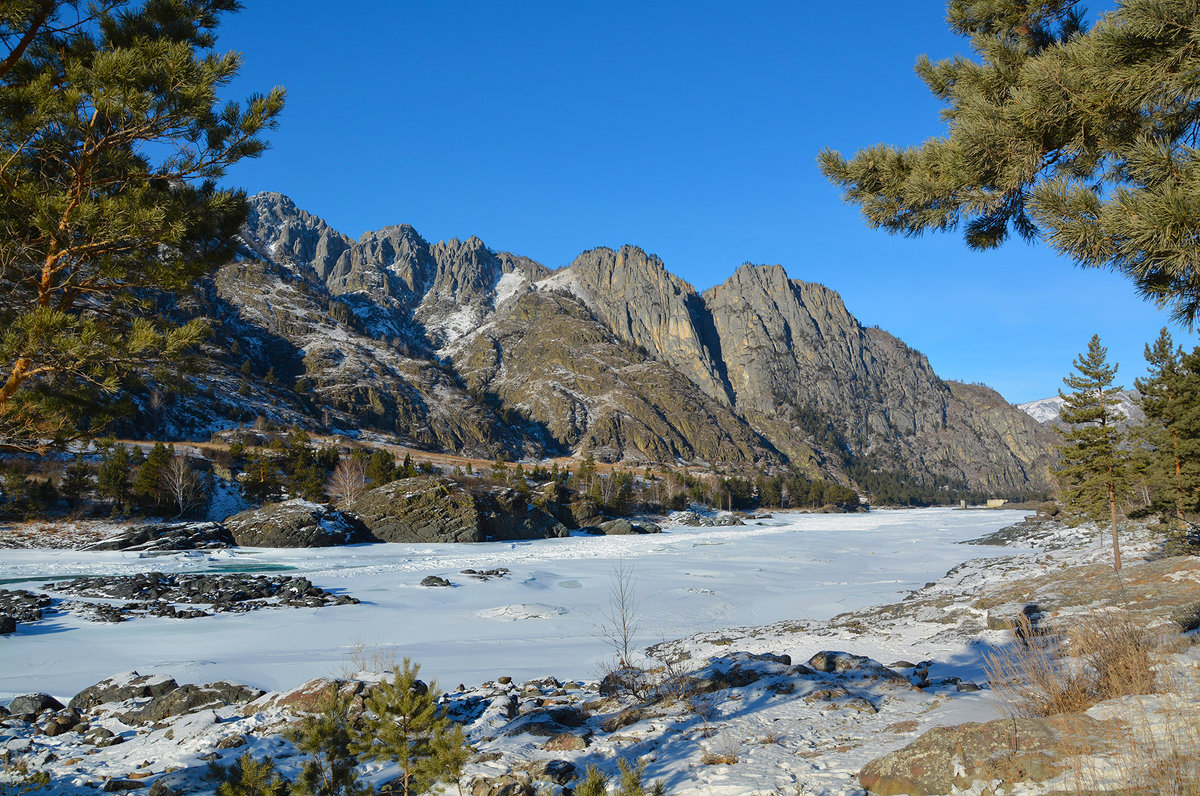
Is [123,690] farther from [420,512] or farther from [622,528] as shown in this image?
[622,528]

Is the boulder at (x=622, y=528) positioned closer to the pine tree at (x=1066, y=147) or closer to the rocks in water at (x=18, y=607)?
the rocks in water at (x=18, y=607)

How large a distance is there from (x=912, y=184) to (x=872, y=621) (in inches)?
532

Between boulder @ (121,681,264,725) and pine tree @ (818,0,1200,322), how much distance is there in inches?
412

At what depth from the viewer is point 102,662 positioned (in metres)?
11.5

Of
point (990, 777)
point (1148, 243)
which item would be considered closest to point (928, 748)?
point (990, 777)

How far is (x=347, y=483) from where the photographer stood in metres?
50.6

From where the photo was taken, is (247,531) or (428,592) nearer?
(428,592)

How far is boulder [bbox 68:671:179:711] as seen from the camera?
8242mm

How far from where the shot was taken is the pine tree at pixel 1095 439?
21.3m

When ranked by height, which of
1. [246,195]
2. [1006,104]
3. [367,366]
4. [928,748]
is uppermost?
[367,366]

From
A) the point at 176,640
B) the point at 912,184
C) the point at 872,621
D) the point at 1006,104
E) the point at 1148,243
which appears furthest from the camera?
the point at 872,621

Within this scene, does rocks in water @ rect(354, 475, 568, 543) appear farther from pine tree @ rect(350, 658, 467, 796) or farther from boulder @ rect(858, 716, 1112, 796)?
boulder @ rect(858, 716, 1112, 796)

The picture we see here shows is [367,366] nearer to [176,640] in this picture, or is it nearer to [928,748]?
[176,640]

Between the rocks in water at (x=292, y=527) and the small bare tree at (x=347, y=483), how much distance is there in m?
8.64
